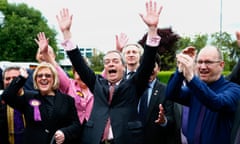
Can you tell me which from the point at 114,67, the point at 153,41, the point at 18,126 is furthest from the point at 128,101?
the point at 18,126

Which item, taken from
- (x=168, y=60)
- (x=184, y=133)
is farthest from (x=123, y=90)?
(x=168, y=60)

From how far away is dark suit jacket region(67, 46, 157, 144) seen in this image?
4250 mm

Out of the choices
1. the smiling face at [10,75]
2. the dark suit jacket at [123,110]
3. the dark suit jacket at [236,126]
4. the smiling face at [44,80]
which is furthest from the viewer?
the smiling face at [10,75]

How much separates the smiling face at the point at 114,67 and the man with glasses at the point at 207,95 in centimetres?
60

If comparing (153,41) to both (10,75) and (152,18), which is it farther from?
(10,75)

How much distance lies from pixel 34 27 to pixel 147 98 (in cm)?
4572

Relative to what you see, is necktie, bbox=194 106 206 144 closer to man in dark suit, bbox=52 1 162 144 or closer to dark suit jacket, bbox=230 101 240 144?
dark suit jacket, bbox=230 101 240 144

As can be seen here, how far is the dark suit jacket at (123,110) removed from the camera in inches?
167

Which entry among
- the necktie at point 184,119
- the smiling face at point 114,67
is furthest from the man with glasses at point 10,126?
the necktie at point 184,119

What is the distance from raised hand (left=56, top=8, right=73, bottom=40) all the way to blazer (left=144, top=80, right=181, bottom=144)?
1.30m

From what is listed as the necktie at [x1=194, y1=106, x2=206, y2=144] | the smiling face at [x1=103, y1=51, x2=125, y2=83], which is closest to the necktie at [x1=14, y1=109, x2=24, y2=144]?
the smiling face at [x1=103, y1=51, x2=125, y2=83]

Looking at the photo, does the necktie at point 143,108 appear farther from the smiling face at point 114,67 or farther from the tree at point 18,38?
the tree at point 18,38

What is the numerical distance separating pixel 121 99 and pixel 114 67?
1.26 ft

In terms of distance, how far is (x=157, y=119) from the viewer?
5172mm
